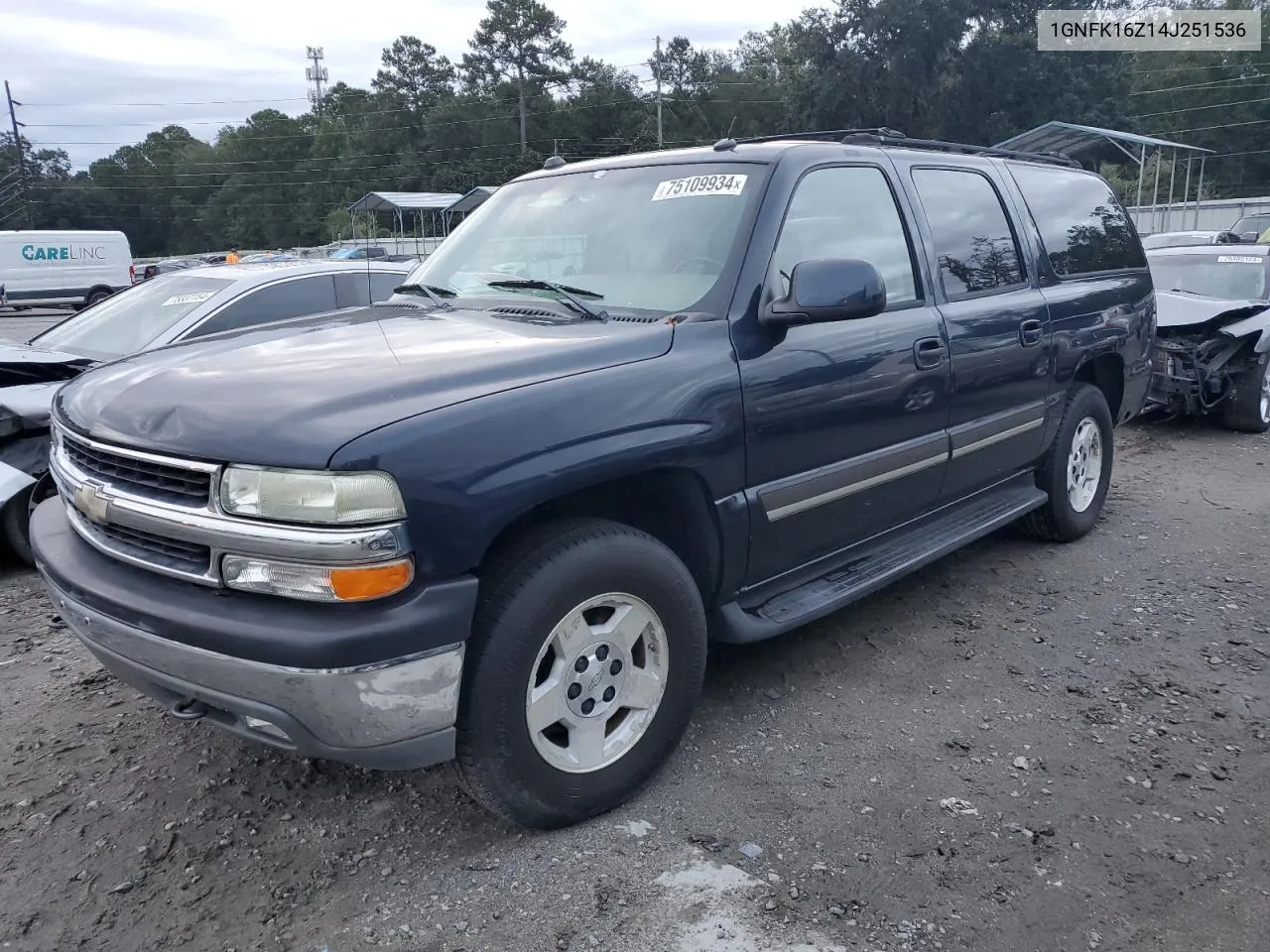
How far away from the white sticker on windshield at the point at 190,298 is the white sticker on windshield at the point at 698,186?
3.70 metres

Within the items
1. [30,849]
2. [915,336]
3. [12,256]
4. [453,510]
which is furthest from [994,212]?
[12,256]

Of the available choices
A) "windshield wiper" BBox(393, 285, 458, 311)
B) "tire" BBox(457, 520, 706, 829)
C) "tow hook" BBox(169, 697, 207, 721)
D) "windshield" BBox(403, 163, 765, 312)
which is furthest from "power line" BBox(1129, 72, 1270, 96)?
"tow hook" BBox(169, 697, 207, 721)

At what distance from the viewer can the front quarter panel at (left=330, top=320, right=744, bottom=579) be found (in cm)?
224

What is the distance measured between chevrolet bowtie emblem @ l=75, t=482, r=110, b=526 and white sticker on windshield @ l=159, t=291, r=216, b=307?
3650 mm

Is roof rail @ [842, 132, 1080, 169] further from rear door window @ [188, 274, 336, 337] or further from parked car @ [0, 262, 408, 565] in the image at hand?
rear door window @ [188, 274, 336, 337]

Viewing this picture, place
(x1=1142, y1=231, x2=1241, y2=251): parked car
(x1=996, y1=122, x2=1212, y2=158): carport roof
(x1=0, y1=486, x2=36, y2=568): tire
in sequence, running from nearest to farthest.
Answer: (x1=0, y1=486, x2=36, y2=568): tire
(x1=1142, y1=231, x2=1241, y2=251): parked car
(x1=996, y1=122, x2=1212, y2=158): carport roof

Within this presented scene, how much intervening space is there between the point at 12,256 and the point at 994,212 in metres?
29.1

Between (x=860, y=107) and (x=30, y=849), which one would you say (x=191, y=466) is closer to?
(x=30, y=849)

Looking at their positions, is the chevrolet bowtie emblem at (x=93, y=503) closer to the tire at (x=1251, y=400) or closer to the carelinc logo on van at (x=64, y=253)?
the tire at (x=1251, y=400)

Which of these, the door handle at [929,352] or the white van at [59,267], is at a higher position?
the white van at [59,267]

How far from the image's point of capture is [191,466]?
2305 millimetres

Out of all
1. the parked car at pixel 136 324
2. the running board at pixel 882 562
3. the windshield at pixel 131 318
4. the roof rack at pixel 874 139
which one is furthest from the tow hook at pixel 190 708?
the windshield at pixel 131 318

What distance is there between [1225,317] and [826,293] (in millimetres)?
6793

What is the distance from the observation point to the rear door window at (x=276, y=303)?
19.2 ft
